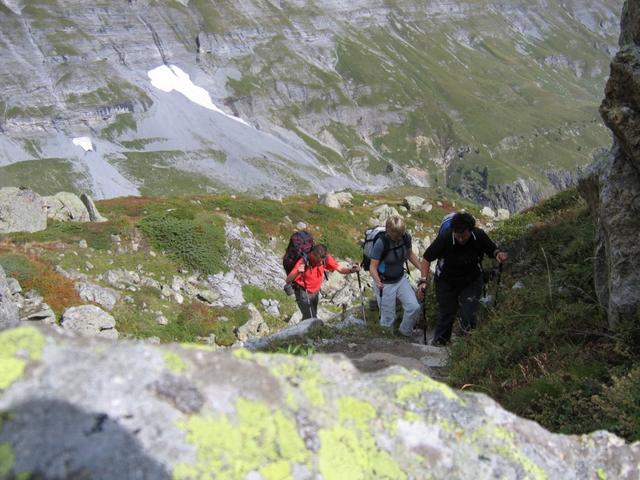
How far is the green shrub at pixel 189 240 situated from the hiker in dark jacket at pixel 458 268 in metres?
14.0

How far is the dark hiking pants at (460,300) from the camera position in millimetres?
8836

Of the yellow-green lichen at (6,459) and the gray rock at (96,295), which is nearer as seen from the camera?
the yellow-green lichen at (6,459)

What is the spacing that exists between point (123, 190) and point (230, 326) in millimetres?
156547

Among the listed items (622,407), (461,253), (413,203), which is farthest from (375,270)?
(413,203)

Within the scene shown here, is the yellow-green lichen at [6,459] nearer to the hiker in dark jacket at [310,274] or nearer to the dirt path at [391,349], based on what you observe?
the dirt path at [391,349]

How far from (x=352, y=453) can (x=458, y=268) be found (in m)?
6.30

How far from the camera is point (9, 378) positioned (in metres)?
2.33

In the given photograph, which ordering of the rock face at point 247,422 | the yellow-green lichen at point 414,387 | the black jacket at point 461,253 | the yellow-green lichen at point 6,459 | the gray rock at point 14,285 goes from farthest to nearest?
1. the gray rock at point 14,285
2. the black jacket at point 461,253
3. the yellow-green lichen at point 414,387
4. the rock face at point 247,422
5. the yellow-green lichen at point 6,459

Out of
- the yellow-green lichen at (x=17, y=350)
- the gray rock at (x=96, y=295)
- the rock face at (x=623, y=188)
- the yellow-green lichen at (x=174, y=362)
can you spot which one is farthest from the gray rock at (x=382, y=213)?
the yellow-green lichen at (x=17, y=350)

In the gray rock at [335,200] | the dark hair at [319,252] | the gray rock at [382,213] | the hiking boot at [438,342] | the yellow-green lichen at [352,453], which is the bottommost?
the gray rock at [335,200]

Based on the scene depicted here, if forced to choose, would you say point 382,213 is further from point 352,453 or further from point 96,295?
point 352,453

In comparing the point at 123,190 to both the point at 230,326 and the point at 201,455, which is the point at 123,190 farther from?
the point at 201,455

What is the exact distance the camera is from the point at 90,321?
1516 cm

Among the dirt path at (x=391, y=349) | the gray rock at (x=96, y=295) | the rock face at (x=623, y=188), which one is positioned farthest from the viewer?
the gray rock at (x=96, y=295)
